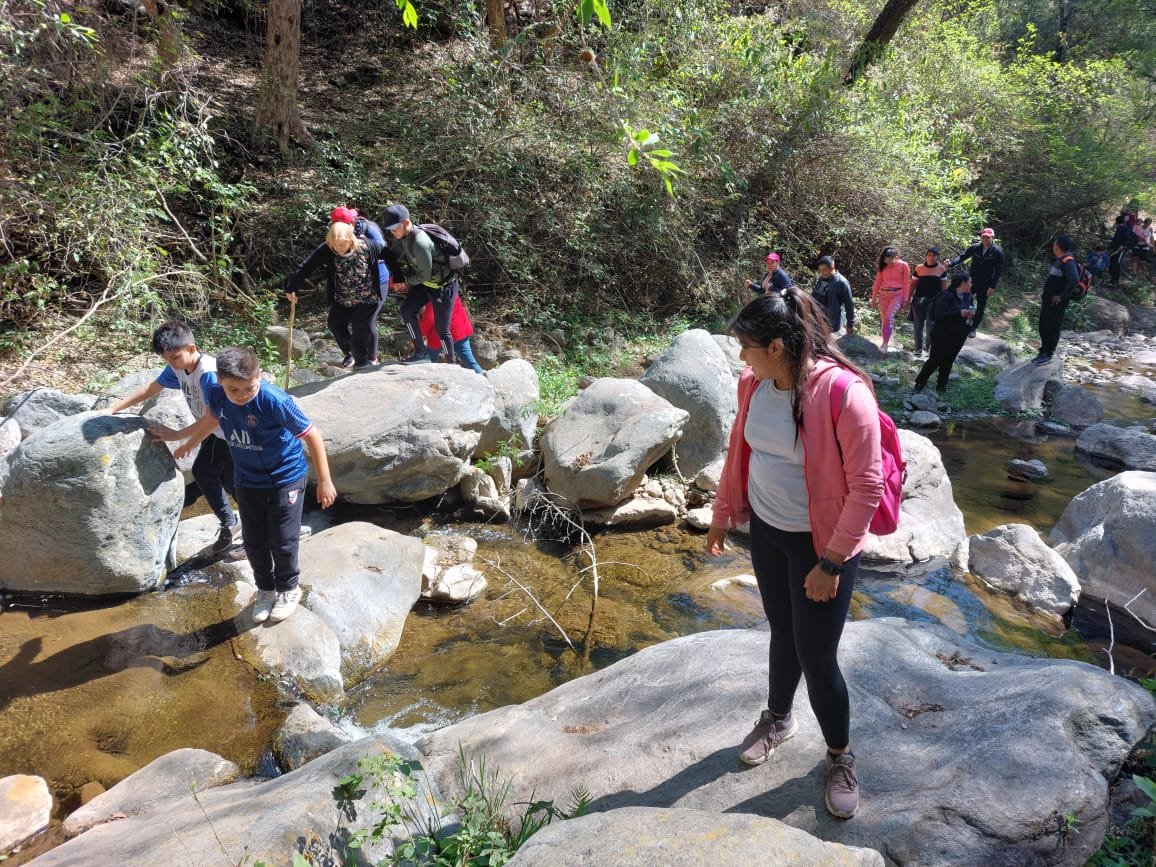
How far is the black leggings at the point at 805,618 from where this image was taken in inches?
92.8

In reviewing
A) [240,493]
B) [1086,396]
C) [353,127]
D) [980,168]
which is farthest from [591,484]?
[980,168]

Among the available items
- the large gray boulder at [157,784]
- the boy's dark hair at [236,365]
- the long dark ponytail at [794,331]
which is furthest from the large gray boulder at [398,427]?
the long dark ponytail at [794,331]

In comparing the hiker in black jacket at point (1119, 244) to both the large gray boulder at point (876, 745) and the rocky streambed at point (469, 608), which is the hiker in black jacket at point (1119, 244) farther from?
the large gray boulder at point (876, 745)

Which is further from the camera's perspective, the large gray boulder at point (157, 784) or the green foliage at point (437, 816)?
the large gray boulder at point (157, 784)

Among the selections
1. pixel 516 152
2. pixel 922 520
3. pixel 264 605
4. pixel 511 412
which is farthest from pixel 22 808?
pixel 516 152

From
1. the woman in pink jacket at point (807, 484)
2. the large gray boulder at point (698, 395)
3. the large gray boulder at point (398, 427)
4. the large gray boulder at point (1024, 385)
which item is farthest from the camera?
the large gray boulder at point (1024, 385)

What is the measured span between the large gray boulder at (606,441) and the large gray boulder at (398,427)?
717 mm

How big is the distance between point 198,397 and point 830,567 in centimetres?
364

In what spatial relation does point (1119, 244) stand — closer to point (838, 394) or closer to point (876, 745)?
point (876, 745)

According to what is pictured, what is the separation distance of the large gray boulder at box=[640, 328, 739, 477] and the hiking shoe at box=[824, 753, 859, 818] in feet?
13.7

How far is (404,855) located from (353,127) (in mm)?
9722

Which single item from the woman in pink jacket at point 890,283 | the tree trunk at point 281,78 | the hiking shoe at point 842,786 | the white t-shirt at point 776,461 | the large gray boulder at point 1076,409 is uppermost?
the tree trunk at point 281,78

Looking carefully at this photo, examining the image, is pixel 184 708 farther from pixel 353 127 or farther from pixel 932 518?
pixel 353 127

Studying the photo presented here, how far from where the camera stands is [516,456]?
628 centimetres
